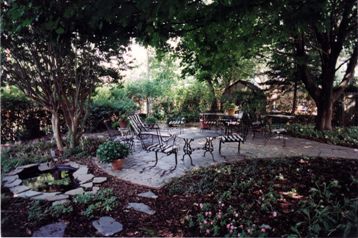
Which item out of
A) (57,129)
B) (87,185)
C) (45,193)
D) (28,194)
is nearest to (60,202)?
(45,193)

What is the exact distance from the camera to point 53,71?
568 centimetres

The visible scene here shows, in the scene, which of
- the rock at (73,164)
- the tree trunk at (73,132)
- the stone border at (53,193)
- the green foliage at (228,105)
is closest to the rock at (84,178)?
Result: the stone border at (53,193)

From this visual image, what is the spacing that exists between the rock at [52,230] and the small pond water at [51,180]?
120 centimetres

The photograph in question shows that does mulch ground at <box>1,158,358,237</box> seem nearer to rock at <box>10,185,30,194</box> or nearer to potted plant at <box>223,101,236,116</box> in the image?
rock at <box>10,185,30,194</box>

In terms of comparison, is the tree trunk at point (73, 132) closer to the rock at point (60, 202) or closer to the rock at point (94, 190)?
the rock at point (94, 190)

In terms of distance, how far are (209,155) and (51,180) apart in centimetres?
329

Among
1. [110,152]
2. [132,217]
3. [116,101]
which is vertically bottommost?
[132,217]

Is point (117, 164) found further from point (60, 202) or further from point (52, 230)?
point (52, 230)

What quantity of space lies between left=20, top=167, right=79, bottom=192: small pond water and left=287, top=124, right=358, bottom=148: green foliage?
22.9ft

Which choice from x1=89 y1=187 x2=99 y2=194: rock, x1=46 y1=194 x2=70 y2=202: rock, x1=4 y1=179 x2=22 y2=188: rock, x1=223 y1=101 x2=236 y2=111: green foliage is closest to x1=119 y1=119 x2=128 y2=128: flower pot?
x1=223 y1=101 x2=236 y2=111: green foliage

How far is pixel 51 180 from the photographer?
166 inches

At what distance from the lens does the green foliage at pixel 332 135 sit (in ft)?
24.1

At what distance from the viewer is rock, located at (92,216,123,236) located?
2.67m

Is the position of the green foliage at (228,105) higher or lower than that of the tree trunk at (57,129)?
higher
